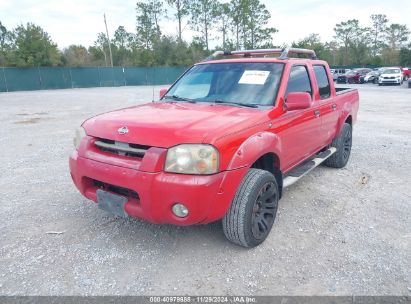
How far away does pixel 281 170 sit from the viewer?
11.3 ft

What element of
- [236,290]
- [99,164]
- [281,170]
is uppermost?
[99,164]

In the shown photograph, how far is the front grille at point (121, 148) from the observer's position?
2.70 m

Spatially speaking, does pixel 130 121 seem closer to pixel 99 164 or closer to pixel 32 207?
pixel 99 164

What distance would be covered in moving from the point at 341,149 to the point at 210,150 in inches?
134

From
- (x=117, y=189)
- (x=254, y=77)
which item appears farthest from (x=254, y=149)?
(x=117, y=189)

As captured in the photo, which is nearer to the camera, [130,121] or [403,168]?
[130,121]

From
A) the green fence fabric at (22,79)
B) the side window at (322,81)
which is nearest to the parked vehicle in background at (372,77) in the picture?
the side window at (322,81)

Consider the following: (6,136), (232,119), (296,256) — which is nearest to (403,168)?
(296,256)

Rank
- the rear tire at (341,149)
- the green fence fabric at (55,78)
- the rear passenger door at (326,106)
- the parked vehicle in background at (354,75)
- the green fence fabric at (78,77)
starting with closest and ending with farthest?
the rear passenger door at (326,106), the rear tire at (341,149), the green fence fabric at (78,77), the green fence fabric at (55,78), the parked vehicle in background at (354,75)

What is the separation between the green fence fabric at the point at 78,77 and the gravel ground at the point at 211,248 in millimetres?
30697

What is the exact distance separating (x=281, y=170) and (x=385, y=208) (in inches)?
58.5

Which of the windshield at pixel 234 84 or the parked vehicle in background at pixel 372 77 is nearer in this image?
the windshield at pixel 234 84

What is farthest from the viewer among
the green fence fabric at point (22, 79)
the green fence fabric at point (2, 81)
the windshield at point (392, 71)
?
the green fence fabric at point (22, 79)

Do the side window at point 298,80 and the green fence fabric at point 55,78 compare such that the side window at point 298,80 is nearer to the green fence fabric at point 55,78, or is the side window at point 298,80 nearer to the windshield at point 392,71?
the windshield at point 392,71
